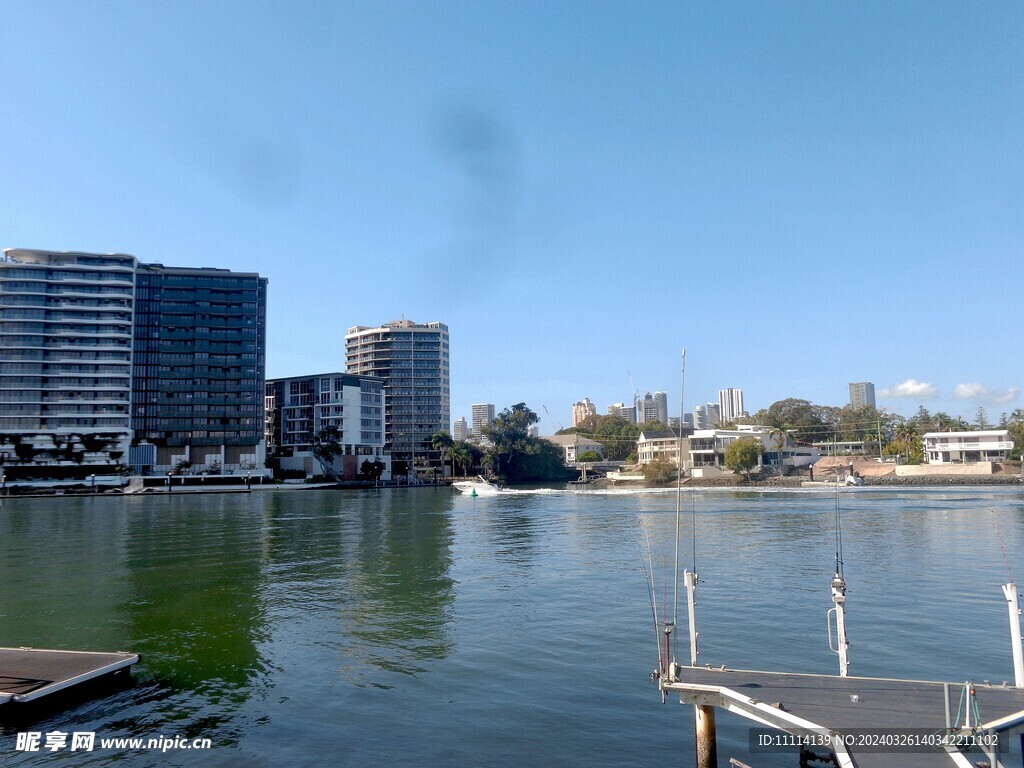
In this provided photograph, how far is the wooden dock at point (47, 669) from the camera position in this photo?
46.6ft

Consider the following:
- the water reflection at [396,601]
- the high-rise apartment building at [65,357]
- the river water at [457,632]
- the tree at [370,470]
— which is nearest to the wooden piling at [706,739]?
the river water at [457,632]

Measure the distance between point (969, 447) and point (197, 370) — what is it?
16091 cm

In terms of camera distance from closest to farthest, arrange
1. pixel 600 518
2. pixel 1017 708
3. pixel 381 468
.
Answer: pixel 1017 708 → pixel 600 518 → pixel 381 468

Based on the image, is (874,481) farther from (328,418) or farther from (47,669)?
(47,669)

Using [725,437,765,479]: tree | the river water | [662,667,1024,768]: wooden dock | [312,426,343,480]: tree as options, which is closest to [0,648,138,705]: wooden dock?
the river water

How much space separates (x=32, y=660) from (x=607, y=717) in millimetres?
13799

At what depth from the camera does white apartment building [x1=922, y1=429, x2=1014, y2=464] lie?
135 metres

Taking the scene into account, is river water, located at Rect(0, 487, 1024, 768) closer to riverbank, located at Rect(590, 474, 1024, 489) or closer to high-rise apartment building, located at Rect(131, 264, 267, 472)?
riverbank, located at Rect(590, 474, 1024, 489)

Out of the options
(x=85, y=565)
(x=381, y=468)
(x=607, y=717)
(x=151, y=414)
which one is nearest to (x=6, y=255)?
(x=151, y=414)

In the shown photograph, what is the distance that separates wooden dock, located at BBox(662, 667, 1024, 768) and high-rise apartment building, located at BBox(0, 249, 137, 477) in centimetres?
14921

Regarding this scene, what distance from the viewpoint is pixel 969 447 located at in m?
136

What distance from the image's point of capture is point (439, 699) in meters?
15.5

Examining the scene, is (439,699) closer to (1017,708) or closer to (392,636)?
(392,636)

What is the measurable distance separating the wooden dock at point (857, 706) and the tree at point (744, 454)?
134 meters
